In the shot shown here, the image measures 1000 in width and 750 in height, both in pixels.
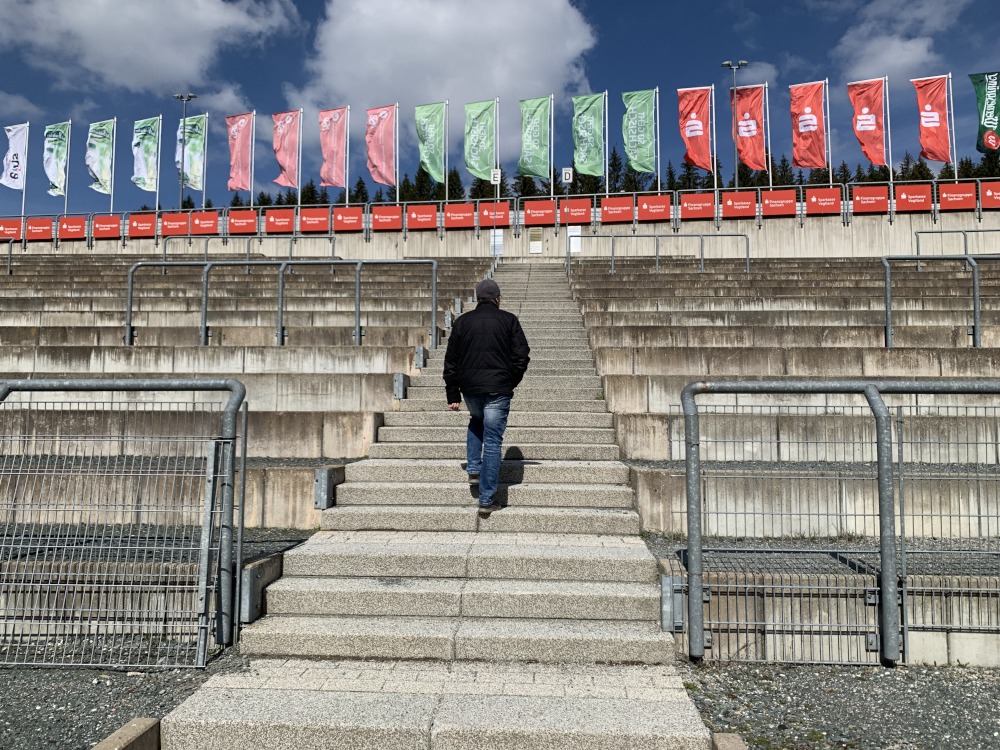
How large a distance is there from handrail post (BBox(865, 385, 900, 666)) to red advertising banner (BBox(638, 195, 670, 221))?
22.5m

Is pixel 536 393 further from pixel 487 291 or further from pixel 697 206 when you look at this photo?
pixel 697 206

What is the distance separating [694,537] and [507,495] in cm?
158

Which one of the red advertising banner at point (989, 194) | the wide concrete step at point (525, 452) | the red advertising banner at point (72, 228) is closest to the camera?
the wide concrete step at point (525, 452)

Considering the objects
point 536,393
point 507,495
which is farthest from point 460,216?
point 507,495

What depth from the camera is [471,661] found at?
11.2 ft

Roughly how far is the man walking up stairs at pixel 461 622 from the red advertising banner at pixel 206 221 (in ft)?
81.0

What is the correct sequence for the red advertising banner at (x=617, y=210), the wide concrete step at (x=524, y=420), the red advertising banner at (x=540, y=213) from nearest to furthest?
the wide concrete step at (x=524, y=420)
the red advertising banner at (x=617, y=210)
the red advertising banner at (x=540, y=213)

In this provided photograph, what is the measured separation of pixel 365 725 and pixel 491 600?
1.08 m

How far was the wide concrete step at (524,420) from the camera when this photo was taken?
19.3 feet

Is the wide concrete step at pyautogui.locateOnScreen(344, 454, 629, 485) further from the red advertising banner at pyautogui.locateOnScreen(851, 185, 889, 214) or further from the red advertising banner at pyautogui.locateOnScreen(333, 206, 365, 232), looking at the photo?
the red advertising banner at pyautogui.locateOnScreen(851, 185, 889, 214)

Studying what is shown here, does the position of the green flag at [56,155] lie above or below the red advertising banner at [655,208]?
above

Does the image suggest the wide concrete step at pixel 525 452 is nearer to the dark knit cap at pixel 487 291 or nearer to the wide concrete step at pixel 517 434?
the wide concrete step at pixel 517 434

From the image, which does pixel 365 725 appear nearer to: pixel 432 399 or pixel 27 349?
pixel 432 399

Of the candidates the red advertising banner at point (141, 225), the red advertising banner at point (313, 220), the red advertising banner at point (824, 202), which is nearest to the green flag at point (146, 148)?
the red advertising banner at point (141, 225)
